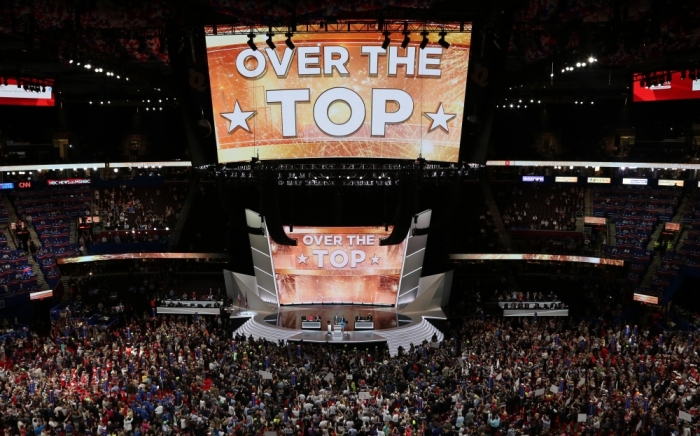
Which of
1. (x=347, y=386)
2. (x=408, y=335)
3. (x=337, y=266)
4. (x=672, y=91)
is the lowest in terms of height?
(x=408, y=335)

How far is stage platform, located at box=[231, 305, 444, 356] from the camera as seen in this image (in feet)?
92.0

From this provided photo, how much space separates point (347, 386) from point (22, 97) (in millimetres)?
22376

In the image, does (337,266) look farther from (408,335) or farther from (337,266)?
(408,335)

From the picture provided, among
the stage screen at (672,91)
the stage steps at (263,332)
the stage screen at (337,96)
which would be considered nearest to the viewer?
the stage screen at (337,96)

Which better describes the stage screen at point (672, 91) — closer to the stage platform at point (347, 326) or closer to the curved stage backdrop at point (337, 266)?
the curved stage backdrop at point (337, 266)

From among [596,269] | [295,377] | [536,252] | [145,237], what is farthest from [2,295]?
[596,269]

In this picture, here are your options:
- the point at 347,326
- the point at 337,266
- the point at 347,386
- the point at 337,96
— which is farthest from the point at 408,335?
the point at 337,96

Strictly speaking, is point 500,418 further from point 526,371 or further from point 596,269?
point 596,269

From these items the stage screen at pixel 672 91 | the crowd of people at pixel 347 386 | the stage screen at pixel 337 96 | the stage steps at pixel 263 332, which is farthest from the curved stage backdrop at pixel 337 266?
the stage screen at pixel 672 91

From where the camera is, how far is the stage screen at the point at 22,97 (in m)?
29.9

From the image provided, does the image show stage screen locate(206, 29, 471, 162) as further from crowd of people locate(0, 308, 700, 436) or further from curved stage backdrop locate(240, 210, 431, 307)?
crowd of people locate(0, 308, 700, 436)

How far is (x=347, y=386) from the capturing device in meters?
19.8

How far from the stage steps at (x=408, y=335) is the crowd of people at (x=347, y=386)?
323 centimetres

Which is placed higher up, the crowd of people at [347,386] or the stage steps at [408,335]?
the crowd of people at [347,386]
